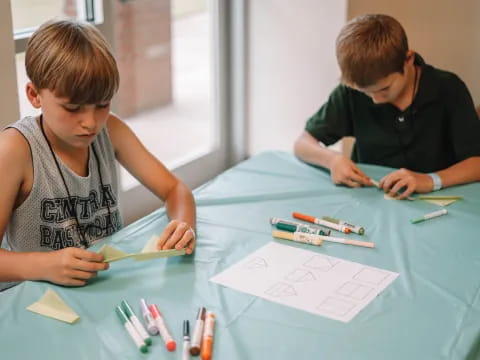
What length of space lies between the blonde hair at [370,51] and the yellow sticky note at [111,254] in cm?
80

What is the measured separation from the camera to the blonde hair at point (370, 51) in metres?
1.70

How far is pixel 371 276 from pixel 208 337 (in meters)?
0.38

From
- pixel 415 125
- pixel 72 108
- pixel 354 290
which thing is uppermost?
pixel 72 108

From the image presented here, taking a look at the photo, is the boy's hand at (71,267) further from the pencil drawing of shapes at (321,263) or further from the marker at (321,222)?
the marker at (321,222)

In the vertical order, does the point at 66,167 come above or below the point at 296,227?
above

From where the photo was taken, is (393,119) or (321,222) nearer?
(321,222)

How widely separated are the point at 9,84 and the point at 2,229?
0.67 meters

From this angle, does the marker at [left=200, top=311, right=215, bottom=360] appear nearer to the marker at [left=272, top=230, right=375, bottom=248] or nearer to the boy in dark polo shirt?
the marker at [left=272, top=230, right=375, bottom=248]

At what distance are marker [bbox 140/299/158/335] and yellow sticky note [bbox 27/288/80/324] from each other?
0.11 metres

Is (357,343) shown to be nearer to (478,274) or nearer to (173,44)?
(478,274)

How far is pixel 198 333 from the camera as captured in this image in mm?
1028

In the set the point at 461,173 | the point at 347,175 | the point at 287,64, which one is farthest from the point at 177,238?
the point at 287,64

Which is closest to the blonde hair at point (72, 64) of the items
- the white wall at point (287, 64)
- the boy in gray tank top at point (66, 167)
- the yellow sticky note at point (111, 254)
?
the boy in gray tank top at point (66, 167)

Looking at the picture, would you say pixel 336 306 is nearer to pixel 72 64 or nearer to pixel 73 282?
pixel 73 282
